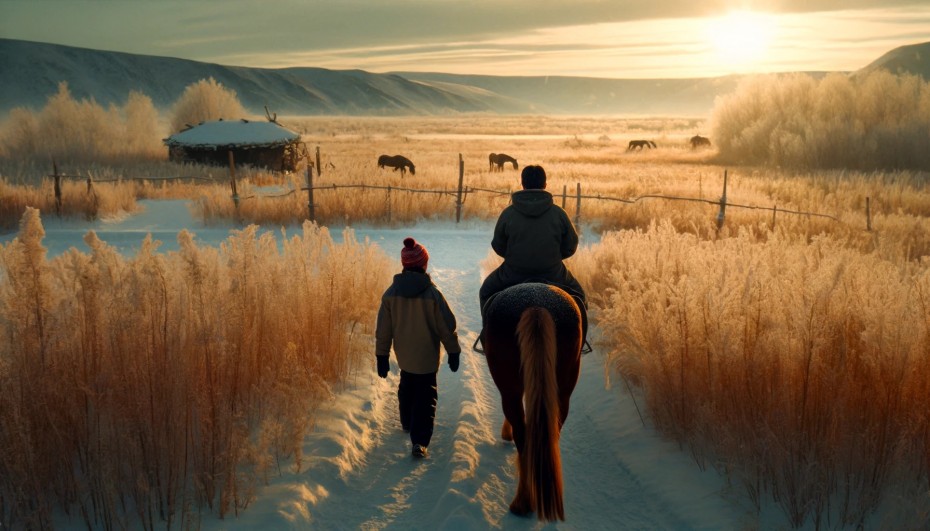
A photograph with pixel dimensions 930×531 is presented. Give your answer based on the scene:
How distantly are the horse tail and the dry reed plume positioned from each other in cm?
110

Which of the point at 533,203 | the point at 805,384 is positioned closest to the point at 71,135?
the point at 533,203

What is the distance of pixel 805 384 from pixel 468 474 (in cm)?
205

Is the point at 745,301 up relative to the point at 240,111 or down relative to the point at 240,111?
down

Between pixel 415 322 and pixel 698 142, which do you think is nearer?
pixel 415 322

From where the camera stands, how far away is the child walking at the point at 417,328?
4586mm

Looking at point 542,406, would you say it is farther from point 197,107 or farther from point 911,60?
point 911,60

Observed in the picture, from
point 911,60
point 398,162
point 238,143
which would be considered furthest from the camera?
point 911,60

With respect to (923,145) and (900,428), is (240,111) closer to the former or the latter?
(923,145)

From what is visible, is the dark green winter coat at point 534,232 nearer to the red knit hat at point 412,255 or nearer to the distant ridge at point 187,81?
the red knit hat at point 412,255

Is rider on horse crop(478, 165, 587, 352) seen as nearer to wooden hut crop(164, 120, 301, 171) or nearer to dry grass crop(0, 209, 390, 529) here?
dry grass crop(0, 209, 390, 529)

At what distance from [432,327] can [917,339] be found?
2886 mm

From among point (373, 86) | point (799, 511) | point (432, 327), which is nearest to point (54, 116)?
point (432, 327)

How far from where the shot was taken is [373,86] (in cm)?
18825

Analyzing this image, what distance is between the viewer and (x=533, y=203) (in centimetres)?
441
